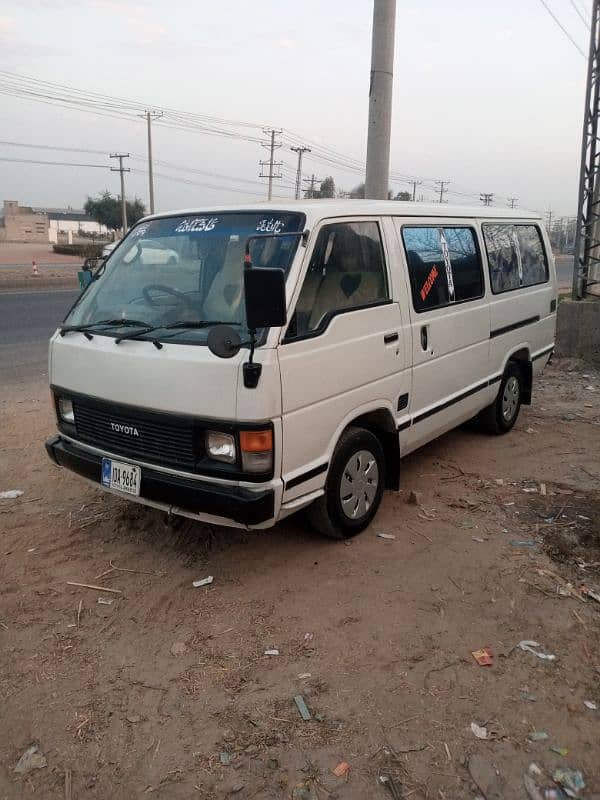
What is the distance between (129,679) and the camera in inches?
113

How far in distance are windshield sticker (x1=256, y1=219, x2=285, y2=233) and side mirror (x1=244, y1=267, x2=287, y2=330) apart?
0.75m

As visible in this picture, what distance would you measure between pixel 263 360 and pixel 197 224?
4.21ft

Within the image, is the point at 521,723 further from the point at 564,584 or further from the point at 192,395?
the point at 192,395

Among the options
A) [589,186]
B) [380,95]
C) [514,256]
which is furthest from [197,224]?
[589,186]

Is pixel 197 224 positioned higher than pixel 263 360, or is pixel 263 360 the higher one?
pixel 197 224

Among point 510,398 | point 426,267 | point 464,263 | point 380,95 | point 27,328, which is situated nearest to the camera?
point 426,267

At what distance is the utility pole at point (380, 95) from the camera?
24.8ft

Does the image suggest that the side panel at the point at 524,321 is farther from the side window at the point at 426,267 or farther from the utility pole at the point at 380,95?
the utility pole at the point at 380,95

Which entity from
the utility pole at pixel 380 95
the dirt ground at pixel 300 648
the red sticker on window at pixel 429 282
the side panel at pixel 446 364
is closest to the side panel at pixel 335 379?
the side panel at pixel 446 364

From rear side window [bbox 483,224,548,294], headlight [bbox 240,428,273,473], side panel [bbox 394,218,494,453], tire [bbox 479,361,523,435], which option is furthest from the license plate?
tire [bbox 479,361,523,435]

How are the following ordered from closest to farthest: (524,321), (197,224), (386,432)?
(197,224), (386,432), (524,321)

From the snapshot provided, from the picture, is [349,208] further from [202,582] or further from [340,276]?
[202,582]

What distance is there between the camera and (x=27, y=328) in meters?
12.6

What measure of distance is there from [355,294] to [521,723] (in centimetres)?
232
